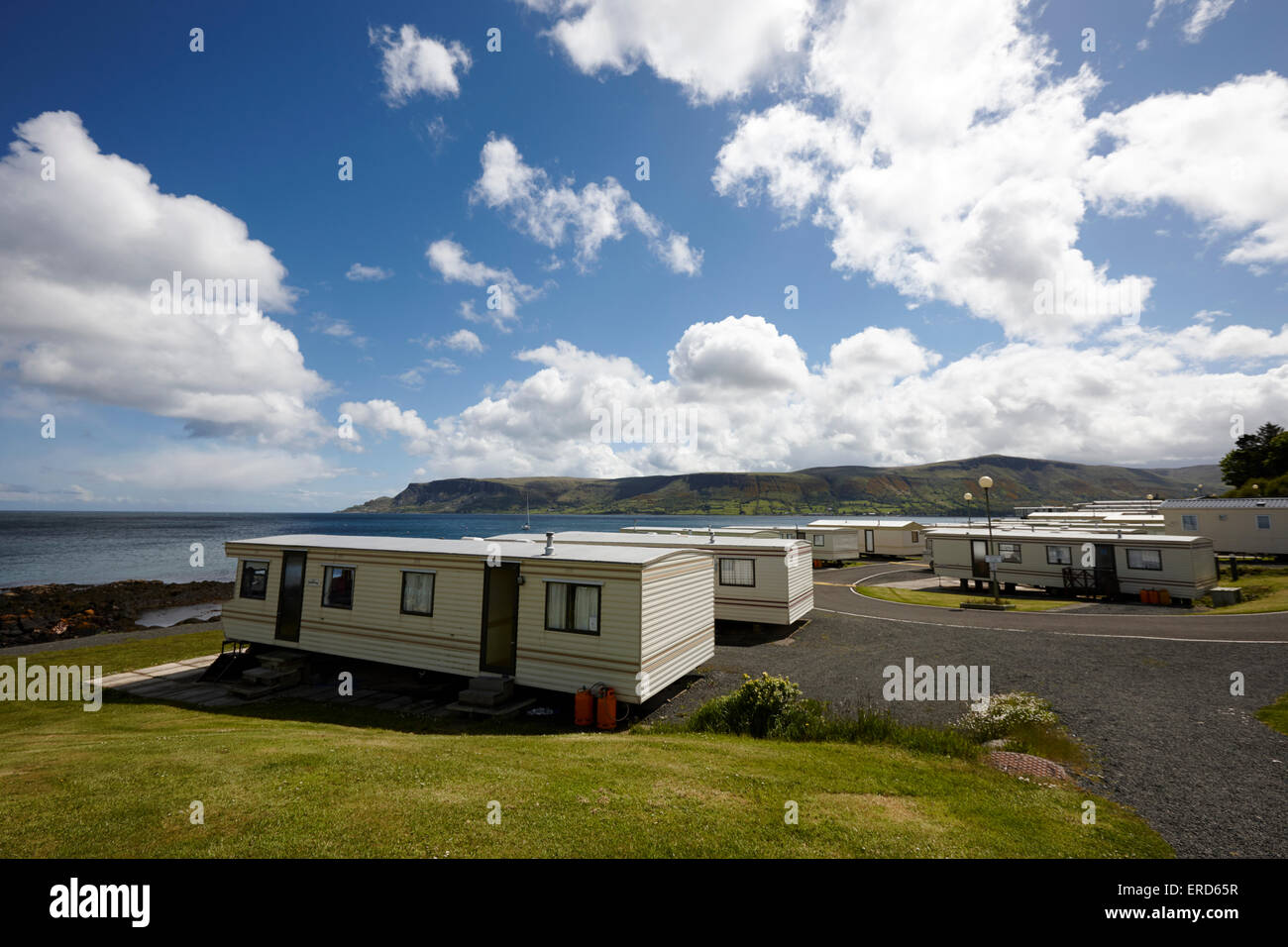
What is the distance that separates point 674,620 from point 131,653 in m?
20.2

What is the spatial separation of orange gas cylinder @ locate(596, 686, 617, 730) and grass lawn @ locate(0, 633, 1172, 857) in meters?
1.55

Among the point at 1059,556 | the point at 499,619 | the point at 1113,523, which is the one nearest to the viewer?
the point at 499,619

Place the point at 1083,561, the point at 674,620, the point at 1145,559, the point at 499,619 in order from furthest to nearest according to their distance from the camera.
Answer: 1. the point at 1083,561
2. the point at 1145,559
3. the point at 499,619
4. the point at 674,620

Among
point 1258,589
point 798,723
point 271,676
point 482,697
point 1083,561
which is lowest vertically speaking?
point 271,676

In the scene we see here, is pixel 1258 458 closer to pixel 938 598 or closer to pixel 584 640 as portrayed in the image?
pixel 938 598

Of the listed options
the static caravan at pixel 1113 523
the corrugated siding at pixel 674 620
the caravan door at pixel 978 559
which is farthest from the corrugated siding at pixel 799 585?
the static caravan at pixel 1113 523

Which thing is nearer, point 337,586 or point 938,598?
point 337,586

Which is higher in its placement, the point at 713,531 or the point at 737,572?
the point at 713,531

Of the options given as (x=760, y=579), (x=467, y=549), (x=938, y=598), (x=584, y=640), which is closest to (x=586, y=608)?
(x=584, y=640)

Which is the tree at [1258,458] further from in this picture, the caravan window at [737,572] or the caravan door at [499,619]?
the caravan door at [499,619]

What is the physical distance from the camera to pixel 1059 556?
26.5 metres
